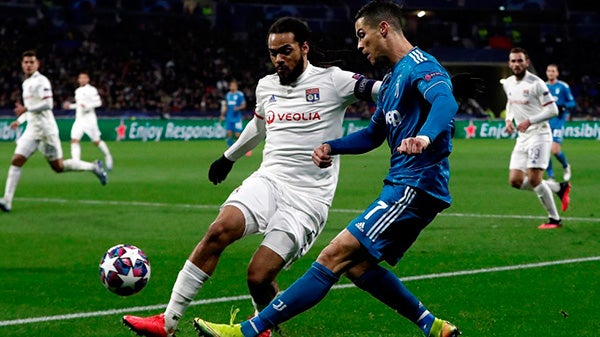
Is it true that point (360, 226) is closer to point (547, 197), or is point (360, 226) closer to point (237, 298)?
point (237, 298)

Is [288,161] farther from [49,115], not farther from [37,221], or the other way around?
[49,115]

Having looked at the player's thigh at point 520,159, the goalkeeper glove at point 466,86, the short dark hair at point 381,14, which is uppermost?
the short dark hair at point 381,14

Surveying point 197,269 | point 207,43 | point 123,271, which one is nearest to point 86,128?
point 123,271

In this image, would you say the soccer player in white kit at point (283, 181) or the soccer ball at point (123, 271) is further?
the soccer ball at point (123, 271)

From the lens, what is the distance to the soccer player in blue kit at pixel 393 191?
543 cm

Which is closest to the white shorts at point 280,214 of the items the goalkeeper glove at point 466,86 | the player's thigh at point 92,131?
the goalkeeper glove at point 466,86

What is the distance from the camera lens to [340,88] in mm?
6684

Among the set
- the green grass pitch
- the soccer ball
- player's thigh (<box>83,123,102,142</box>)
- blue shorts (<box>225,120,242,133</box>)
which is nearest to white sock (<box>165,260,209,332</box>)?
the green grass pitch

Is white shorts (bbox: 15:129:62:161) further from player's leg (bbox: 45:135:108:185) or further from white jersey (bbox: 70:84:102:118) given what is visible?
white jersey (bbox: 70:84:102:118)

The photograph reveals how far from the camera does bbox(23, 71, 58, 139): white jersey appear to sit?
1509cm

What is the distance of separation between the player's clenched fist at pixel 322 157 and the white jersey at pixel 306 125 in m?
0.82

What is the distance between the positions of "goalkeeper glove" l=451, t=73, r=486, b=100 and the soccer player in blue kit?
369 mm

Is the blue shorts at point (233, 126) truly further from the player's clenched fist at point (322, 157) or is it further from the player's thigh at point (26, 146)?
the player's clenched fist at point (322, 157)

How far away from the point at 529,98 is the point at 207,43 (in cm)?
3876
